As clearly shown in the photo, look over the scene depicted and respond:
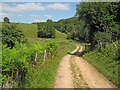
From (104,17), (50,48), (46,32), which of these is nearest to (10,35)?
(50,48)

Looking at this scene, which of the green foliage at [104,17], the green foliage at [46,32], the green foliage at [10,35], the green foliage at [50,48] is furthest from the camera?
the green foliage at [46,32]

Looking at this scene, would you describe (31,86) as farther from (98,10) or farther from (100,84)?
(98,10)

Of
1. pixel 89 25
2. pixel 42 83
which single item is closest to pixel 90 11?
pixel 89 25

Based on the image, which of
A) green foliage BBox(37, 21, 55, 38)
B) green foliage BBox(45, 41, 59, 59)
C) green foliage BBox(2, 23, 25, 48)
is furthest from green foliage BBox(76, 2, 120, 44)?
green foliage BBox(37, 21, 55, 38)

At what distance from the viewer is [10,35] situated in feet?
70.6

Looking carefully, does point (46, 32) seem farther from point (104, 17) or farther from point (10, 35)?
point (104, 17)

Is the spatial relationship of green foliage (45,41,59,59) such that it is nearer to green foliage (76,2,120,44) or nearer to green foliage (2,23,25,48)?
green foliage (2,23,25,48)

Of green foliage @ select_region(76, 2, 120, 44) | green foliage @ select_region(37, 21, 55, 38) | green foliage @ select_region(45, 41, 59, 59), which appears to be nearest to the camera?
green foliage @ select_region(45, 41, 59, 59)

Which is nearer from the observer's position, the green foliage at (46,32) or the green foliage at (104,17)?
the green foliage at (104,17)

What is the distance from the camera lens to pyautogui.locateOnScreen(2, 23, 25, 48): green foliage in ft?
68.3

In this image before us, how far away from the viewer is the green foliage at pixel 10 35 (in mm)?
20825

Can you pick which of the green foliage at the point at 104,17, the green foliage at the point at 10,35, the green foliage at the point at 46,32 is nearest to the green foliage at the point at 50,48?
the green foliage at the point at 10,35

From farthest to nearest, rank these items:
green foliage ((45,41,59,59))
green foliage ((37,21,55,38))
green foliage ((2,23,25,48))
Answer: green foliage ((37,21,55,38)), green foliage ((2,23,25,48)), green foliage ((45,41,59,59))

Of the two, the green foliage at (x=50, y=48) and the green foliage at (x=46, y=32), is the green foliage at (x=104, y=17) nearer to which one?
the green foliage at (x=50, y=48)
